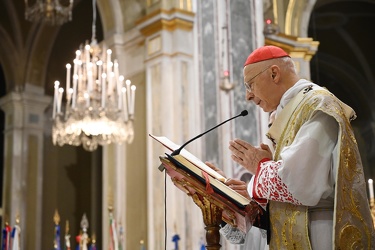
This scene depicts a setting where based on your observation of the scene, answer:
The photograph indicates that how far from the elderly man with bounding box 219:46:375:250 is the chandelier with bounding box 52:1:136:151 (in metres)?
4.98

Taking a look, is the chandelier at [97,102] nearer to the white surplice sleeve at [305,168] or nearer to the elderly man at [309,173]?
the elderly man at [309,173]

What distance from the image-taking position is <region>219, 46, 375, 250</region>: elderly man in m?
2.33

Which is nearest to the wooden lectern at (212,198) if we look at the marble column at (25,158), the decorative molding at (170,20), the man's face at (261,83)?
the man's face at (261,83)

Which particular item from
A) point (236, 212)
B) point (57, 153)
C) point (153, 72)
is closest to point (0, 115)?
point (57, 153)

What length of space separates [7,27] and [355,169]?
1049 centimetres

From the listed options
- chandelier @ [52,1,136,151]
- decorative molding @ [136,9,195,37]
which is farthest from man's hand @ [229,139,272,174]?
decorative molding @ [136,9,195,37]

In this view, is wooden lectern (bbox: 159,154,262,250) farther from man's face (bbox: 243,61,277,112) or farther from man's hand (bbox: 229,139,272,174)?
man's face (bbox: 243,61,277,112)

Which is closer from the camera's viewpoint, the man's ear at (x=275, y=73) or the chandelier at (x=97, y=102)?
the man's ear at (x=275, y=73)

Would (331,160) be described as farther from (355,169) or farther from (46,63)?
(46,63)

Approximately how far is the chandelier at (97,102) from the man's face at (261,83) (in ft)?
15.9

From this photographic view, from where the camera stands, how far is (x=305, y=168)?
2305 mm

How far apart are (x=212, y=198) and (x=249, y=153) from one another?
25 centimetres

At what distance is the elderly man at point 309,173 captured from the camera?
2328 millimetres

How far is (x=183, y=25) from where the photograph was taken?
7844 mm
